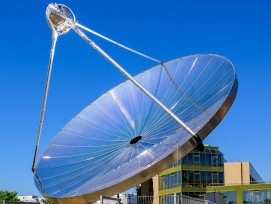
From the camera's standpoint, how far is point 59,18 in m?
34.3

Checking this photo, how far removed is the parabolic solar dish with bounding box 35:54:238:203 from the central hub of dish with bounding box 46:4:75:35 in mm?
8548

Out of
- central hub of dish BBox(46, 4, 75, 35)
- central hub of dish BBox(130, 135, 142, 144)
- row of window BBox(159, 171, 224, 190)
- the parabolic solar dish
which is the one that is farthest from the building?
central hub of dish BBox(46, 4, 75, 35)

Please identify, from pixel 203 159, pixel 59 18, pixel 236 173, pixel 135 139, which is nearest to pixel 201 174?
pixel 203 159

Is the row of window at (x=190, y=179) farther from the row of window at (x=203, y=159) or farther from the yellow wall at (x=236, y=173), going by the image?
the yellow wall at (x=236, y=173)

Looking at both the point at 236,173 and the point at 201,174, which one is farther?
the point at 236,173

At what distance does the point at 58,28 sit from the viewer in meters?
34.8

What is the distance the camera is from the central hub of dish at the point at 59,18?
112ft

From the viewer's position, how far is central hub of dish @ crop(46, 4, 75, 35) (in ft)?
112

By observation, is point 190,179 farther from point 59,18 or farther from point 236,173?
point 59,18

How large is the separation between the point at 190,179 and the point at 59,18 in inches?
2425

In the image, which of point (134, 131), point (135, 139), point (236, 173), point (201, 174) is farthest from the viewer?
point (236, 173)

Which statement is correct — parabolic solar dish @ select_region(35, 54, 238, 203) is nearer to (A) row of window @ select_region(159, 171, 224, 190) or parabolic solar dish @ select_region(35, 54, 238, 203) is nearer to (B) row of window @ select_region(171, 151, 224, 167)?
(A) row of window @ select_region(159, 171, 224, 190)

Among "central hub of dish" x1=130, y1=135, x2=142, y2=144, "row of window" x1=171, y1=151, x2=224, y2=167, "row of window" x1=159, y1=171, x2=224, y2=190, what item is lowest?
"central hub of dish" x1=130, y1=135, x2=142, y2=144

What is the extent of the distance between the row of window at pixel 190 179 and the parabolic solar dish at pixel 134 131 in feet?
153
